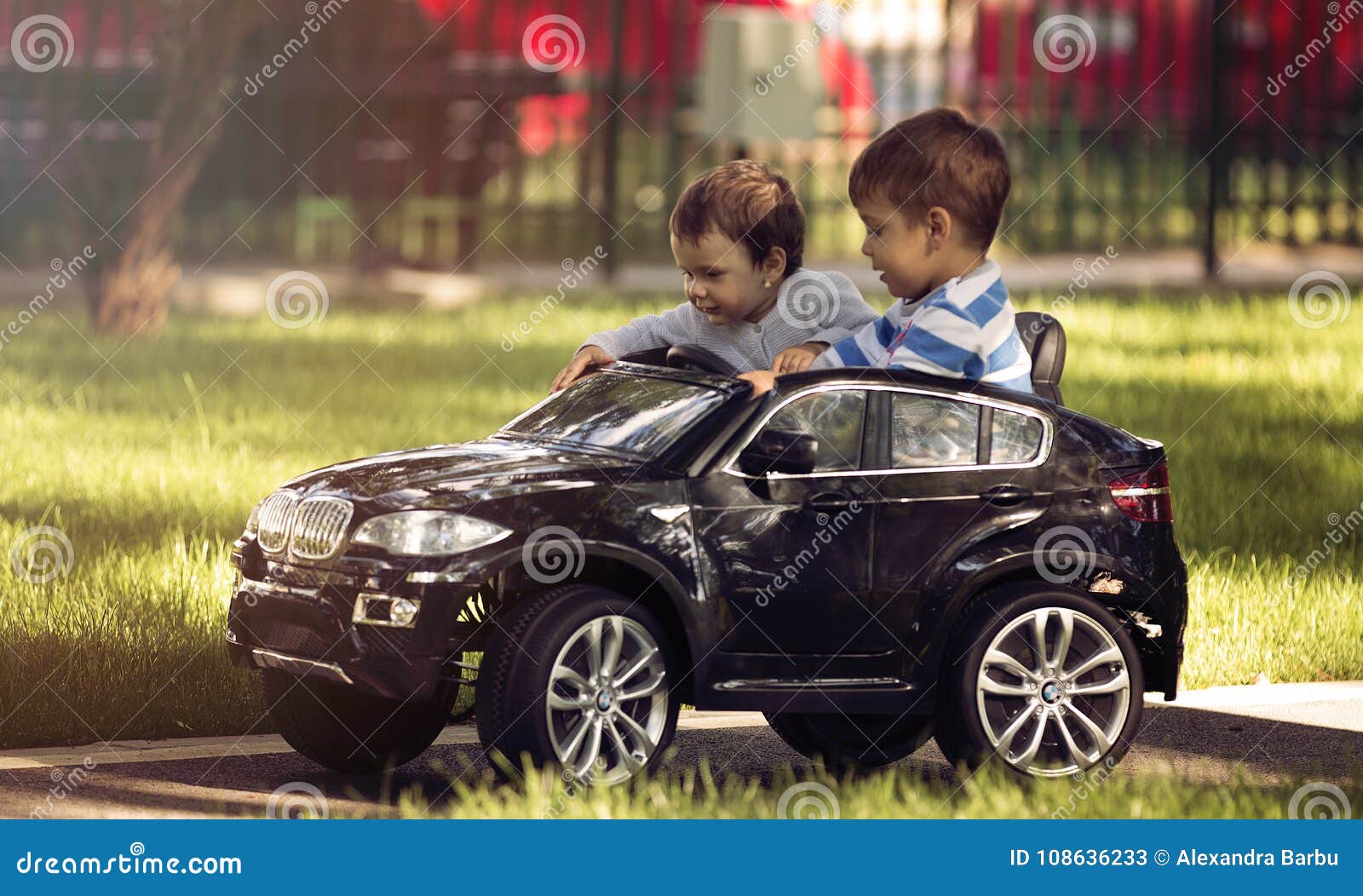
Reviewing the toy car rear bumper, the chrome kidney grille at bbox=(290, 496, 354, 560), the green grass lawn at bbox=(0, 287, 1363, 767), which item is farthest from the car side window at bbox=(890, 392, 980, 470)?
the green grass lawn at bbox=(0, 287, 1363, 767)

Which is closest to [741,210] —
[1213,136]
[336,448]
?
[336,448]

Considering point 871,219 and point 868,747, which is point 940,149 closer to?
point 871,219

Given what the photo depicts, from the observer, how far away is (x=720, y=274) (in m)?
7.16

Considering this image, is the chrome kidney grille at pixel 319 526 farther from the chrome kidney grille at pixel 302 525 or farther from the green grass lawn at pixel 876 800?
the green grass lawn at pixel 876 800

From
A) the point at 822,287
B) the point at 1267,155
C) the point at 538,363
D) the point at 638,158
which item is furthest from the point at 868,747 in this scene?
the point at 1267,155

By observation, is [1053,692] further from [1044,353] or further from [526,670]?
[526,670]

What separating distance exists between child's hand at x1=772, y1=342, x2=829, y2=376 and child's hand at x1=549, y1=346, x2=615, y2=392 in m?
0.84

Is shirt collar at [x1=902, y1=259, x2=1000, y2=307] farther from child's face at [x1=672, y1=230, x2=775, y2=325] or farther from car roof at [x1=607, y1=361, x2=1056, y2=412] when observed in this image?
child's face at [x1=672, y1=230, x2=775, y2=325]

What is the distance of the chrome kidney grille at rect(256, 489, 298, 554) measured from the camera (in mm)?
6488

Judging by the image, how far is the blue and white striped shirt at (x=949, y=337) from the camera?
690 centimetres

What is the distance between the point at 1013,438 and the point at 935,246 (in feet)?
2.22

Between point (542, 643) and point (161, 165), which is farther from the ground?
point (161, 165)

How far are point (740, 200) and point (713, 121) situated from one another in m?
12.5

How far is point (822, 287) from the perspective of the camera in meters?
7.33
